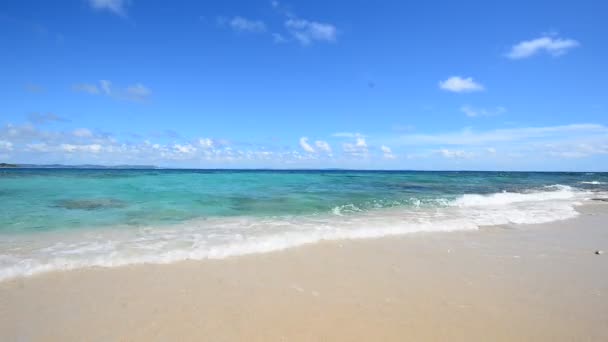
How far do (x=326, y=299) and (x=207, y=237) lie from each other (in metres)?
3.95

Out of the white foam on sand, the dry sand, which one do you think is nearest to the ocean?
the white foam on sand

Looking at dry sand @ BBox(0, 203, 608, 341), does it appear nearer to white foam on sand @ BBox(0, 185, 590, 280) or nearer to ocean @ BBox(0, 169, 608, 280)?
white foam on sand @ BBox(0, 185, 590, 280)

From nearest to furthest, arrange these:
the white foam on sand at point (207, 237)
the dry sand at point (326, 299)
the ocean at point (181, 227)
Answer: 1. the dry sand at point (326, 299)
2. the white foam on sand at point (207, 237)
3. the ocean at point (181, 227)

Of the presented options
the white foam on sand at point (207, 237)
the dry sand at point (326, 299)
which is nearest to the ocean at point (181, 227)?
the white foam on sand at point (207, 237)

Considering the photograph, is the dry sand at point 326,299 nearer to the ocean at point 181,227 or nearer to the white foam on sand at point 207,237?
the white foam on sand at point 207,237

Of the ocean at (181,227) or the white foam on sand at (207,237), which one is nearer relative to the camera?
the white foam on sand at (207,237)

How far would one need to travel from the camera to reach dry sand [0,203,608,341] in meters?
3.18

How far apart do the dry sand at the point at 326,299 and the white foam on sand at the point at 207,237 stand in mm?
505

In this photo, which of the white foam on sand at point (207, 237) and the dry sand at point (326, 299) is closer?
the dry sand at point (326, 299)

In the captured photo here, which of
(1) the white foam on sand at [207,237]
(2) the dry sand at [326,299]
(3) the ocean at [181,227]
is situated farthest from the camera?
(3) the ocean at [181,227]

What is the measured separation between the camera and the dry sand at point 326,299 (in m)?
3.18

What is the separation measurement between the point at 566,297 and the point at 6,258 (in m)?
8.53

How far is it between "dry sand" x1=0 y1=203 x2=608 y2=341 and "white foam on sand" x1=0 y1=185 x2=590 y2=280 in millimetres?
505

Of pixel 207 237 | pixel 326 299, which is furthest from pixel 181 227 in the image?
pixel 326 299
